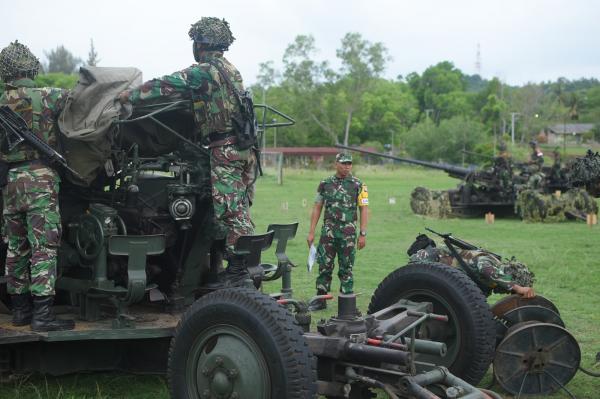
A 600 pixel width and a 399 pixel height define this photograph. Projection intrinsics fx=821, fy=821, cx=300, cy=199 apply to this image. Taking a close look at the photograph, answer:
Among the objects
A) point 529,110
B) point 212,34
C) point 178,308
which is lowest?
point 178,308

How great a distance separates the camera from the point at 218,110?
17.7ft

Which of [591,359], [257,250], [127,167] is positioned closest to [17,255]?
[127,167]

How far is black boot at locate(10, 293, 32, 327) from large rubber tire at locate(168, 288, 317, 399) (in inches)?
59.2

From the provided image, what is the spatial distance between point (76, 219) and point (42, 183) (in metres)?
0.43

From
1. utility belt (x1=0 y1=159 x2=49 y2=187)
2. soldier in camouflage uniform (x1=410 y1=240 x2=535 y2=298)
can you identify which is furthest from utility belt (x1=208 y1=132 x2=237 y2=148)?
soldier in camouflage uniform (x1=410 y1=240 x2=535 y2=298)

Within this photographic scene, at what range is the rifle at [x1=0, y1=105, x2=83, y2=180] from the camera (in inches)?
205

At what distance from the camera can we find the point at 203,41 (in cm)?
550

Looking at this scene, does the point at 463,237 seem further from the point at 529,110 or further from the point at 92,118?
the point at 529,110

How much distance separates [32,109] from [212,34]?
4.18ft

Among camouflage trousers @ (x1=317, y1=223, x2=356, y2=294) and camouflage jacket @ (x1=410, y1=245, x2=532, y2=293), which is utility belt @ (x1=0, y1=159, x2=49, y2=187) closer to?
camouflage jacket @ (x1=410, y1=245, x2=532, y2=293)

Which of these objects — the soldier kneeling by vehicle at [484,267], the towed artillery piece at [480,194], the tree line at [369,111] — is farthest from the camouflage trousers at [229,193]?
the tree line at [369,111]

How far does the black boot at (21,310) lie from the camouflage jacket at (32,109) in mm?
902

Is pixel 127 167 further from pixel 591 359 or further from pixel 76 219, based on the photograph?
pixel 591 359

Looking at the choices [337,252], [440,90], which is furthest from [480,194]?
[440,90]
